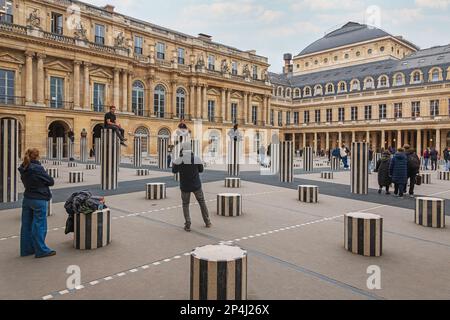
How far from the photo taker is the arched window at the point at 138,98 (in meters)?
41.4

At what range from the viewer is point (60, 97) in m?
34.5

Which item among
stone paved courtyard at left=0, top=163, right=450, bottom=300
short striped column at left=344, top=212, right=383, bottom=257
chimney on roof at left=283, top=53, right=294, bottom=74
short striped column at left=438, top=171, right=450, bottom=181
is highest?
chimney on roof at left=283, top=53, right=294, bottom=74

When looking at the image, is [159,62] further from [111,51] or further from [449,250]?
[449,250]

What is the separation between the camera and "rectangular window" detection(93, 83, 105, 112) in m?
37.2

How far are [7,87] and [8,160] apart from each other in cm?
2626

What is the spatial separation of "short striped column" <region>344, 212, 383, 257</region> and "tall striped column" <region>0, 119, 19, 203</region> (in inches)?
381

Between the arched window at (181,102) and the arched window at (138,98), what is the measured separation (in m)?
5.46

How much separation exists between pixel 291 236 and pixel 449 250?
2.83m

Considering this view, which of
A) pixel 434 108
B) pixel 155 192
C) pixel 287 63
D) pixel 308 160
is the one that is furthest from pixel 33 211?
pixel 287 63

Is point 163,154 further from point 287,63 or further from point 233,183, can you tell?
point 287,63

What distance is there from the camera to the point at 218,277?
3.49 m

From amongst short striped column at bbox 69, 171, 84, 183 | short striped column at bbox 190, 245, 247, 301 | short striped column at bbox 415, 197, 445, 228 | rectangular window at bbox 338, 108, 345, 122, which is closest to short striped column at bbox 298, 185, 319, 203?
short striped column at bbox 415, 197, 445, 228

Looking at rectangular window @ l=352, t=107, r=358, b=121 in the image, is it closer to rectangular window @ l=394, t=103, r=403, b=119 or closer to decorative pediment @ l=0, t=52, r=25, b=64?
rectangular window @ l=394, t=103, r=403, b=119

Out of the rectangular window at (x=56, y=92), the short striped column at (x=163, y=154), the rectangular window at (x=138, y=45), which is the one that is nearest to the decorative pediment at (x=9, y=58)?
the rectangular window at (x=56, y=92)
